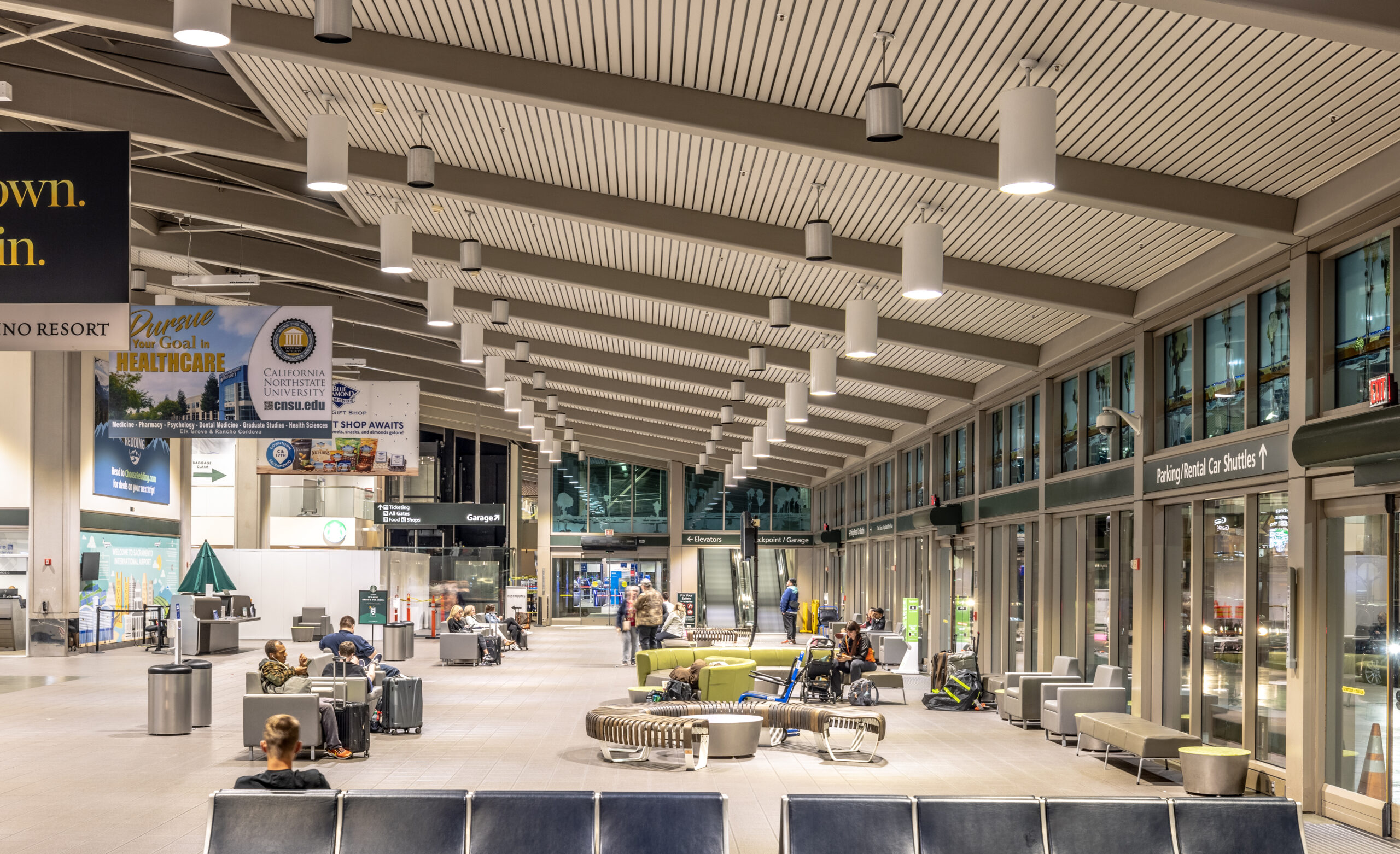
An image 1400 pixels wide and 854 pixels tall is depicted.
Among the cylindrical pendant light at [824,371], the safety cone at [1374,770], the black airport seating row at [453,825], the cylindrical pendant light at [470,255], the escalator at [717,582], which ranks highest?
the cylindrical pendant light at [470,255]

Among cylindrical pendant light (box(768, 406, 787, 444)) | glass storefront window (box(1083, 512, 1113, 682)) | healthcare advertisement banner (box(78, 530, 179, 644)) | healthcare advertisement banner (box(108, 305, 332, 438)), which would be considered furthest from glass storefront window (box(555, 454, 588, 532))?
glass storefront window (box(1083, 512, 1113, 682))

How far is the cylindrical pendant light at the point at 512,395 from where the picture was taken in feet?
71.4

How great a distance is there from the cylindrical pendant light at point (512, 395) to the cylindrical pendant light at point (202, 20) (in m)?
15.5

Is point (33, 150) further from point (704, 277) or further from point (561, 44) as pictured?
point (704, 277)

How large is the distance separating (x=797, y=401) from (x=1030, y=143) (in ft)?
35.9

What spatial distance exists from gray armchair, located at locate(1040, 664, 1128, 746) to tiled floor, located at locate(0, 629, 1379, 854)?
0.26 metres

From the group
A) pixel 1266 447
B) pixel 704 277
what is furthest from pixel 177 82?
pixel 1266 447

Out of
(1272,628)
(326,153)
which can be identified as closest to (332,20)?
(326,153)

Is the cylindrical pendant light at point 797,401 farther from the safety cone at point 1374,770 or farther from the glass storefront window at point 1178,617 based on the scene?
the safety cone at point 1374,770

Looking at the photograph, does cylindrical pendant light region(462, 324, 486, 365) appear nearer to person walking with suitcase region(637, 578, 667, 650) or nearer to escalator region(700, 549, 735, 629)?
person walking with suitcase region(637, 578, 667, 650)

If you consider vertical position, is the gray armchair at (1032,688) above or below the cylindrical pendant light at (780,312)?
below

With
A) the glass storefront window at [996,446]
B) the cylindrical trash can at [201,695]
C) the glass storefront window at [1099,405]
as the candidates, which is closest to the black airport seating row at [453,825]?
the cylindrical trash can at [201,695]

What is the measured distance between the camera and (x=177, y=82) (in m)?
13.5

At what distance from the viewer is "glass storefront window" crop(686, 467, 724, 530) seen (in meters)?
42.9
